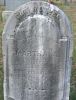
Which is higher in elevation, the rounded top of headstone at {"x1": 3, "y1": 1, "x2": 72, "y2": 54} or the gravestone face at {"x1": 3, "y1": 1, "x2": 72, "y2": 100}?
the rounded top of headstone at {"x1": 3, "y1": 1, "x2": 72, "y2": 54}

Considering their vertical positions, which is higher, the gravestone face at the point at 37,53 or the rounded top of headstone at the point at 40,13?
the rounded top of headstone at the point at 40,13

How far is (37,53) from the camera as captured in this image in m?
3.68

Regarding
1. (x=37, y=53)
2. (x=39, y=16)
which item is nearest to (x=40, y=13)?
(x=39, y=16)

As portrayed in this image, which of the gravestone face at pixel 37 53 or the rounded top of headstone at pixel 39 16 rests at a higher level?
the rounded top of headstone at pixel 39 16

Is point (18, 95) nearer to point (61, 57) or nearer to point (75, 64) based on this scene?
point (61, 57)

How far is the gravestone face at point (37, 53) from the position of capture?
360 cm

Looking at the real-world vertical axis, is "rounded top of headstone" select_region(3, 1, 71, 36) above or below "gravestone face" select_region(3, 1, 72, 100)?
above

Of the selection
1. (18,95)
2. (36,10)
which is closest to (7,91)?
(18,95)

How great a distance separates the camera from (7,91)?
380cm

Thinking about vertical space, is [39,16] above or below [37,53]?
above

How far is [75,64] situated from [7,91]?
6.49 feet

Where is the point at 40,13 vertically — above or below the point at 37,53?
above

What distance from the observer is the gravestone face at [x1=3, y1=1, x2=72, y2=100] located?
360 centimetres

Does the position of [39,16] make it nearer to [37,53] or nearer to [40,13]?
[40,13]
